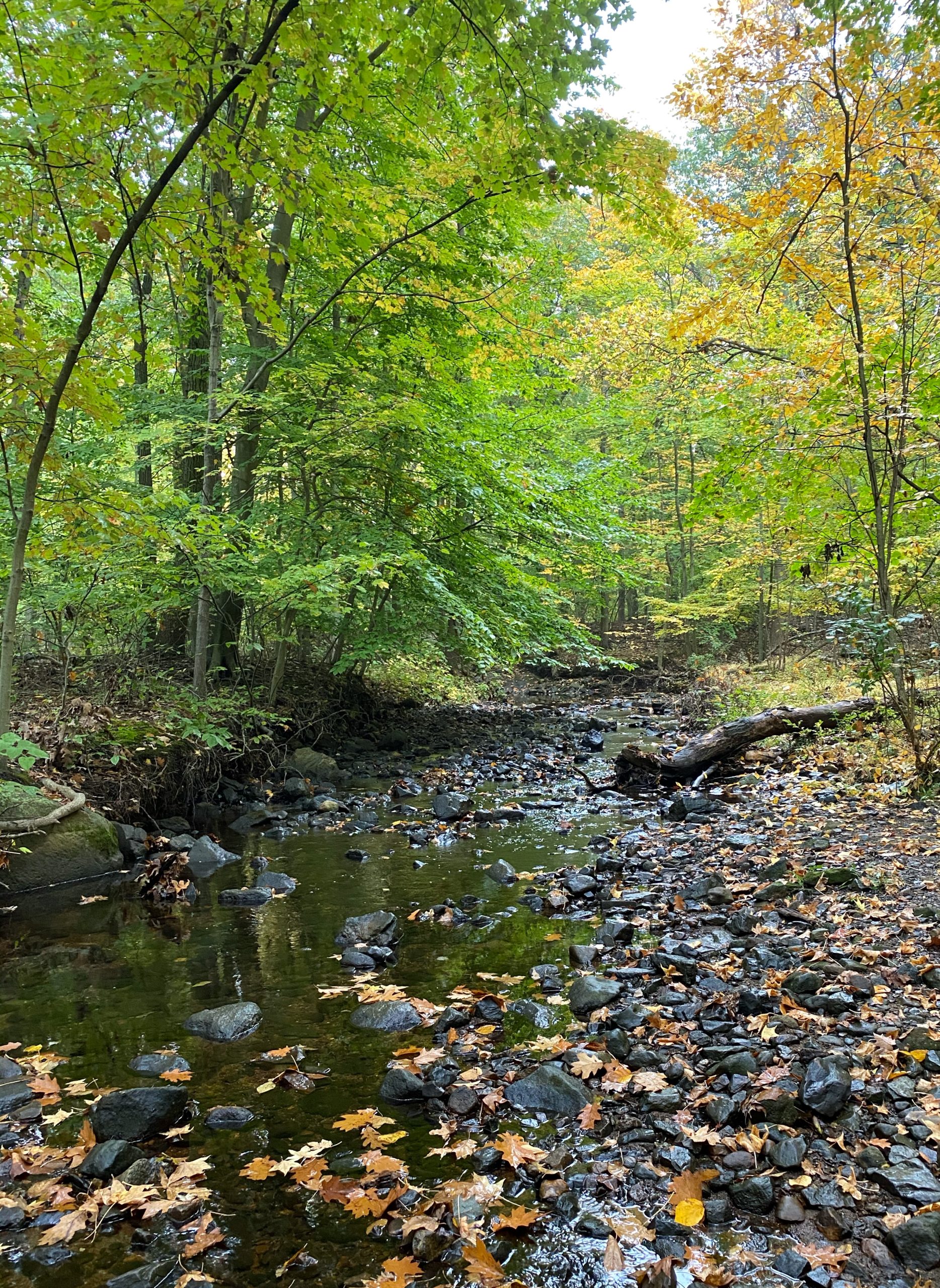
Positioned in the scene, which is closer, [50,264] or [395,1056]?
[395,1056]

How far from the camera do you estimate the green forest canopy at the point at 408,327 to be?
14.4ft

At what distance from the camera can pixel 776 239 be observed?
6.91m

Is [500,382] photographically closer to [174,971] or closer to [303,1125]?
[174,971]

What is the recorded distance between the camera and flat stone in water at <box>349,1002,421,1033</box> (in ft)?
12.8

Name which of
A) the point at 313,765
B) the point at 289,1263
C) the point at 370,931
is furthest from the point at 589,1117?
the point at 313,765

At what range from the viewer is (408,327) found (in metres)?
10.9

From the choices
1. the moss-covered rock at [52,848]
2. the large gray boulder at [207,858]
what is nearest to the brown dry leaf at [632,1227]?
the large gray boulder at [207,858]

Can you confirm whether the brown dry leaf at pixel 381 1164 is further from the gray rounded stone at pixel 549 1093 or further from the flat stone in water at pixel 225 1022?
the flat stone in water at pixel 225 1022

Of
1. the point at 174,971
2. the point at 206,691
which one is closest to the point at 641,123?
the point at 206,691

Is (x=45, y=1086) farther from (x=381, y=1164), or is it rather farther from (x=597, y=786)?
(x=597, y=786)

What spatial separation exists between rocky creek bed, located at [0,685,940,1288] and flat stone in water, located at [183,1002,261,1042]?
2 centimetres

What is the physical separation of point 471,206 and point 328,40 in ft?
17.8

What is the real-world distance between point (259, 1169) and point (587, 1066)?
4.97 feet

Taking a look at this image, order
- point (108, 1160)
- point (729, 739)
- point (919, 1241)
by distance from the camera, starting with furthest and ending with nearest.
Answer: point (729, 739) → point (108, 1160) → point (919, 1241)
